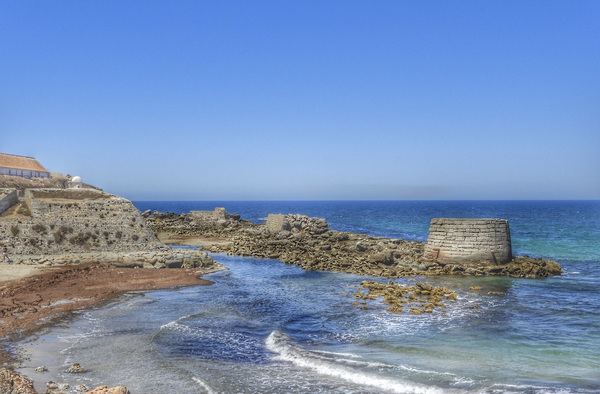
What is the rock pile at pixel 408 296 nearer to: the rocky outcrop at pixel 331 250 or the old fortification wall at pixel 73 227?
the rocky outcrop at pixel 331 250

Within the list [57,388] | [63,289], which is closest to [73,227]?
[63,289]

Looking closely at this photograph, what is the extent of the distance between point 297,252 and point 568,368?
87.6 ft

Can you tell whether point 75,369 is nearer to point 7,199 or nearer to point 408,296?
point 408,296

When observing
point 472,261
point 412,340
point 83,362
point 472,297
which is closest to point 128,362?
point 83,362

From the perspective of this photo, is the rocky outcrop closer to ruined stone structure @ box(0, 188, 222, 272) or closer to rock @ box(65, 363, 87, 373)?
ruined stone structure @ box(0, 188, 222, 272)

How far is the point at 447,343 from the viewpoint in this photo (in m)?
14.6

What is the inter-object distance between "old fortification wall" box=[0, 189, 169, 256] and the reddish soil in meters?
4.67

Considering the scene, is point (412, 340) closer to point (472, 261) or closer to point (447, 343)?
point (447, 343)

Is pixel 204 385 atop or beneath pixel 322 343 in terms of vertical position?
atop

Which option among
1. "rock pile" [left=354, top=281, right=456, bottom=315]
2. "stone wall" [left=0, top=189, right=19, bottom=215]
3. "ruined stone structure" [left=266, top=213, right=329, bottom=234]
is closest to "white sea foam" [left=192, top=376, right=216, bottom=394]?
"rock pile" [left=354, top=281, right=456, bottom=315]

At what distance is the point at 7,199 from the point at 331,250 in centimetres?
2691

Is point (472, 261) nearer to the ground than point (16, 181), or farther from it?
nearer to the ground

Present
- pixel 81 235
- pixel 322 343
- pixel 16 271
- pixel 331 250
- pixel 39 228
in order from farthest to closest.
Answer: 1. pixel 331 250
2. pixel 81 235
3. pixel 39 228
4. pixel 16 271
5. pixel 322 343

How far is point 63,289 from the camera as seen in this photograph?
71.4 feet
